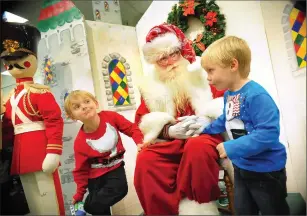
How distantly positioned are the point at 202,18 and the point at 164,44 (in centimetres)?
28

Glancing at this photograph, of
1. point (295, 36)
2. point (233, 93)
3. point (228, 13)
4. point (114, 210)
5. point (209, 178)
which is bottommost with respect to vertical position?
point (114, 210)

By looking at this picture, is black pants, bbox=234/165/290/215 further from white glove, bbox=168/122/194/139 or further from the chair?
white glove, bbox=168/122/194/139

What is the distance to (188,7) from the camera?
1251 mm

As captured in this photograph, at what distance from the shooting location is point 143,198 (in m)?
1.00

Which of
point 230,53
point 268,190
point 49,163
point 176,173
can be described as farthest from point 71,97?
point 268,190

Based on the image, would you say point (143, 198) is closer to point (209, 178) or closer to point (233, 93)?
point (209, 178)

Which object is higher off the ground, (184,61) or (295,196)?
(184,61)

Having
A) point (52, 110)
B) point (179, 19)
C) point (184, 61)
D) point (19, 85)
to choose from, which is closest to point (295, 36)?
point (184, 61)

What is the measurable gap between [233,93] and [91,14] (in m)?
0.72

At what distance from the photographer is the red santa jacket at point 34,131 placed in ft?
3.47

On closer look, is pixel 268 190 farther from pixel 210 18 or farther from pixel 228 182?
pixel 210 18

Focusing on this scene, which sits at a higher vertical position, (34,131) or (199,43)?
(199,43)

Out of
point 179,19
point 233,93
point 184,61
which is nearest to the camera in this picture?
point 233,93

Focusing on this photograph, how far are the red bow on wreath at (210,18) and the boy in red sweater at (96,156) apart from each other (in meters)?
0.61
